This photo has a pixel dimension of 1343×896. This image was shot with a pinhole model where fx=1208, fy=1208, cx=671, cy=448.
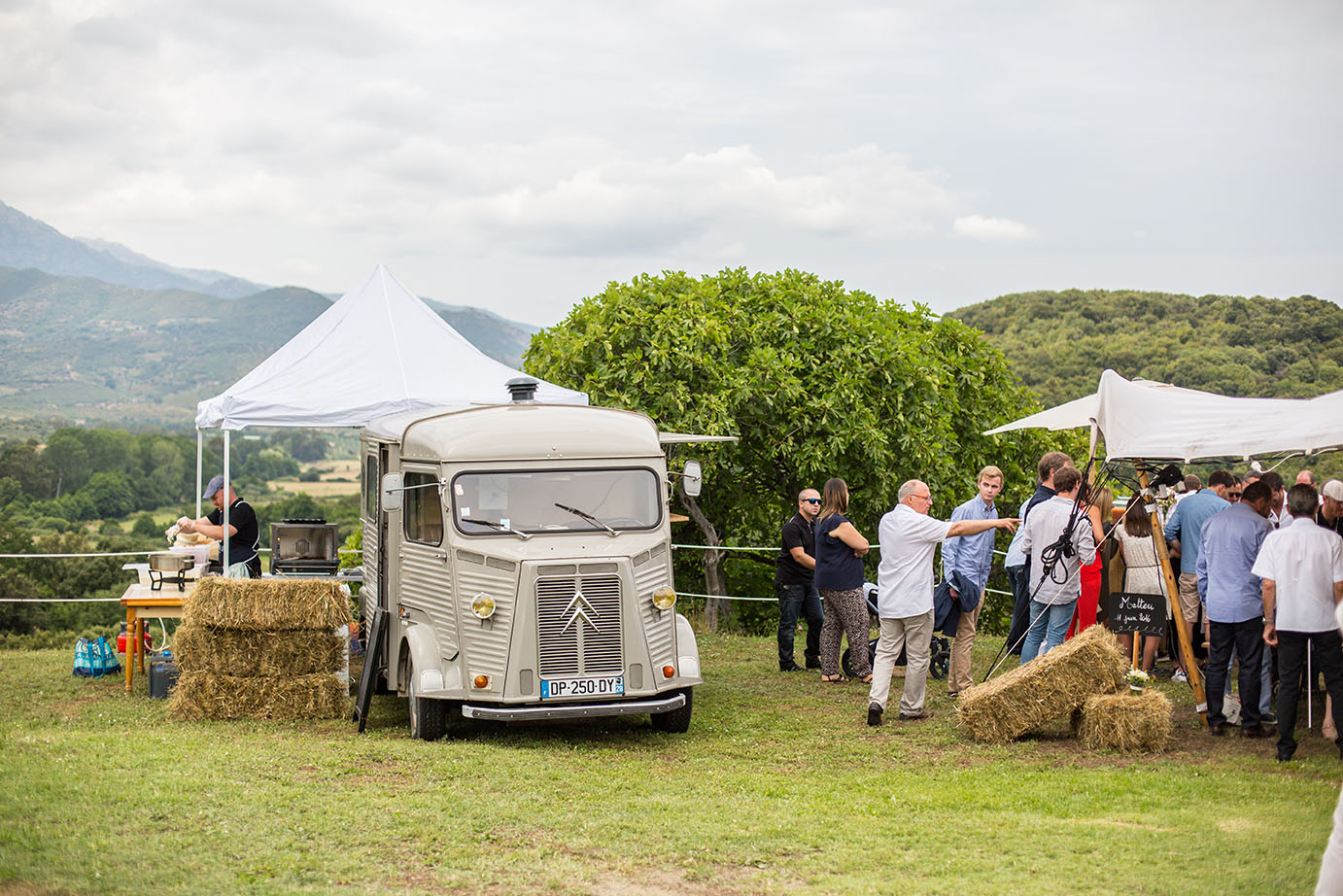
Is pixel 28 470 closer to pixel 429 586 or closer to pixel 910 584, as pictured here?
pixel 429 586

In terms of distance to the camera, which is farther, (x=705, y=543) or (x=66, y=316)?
(x=66, y=316)

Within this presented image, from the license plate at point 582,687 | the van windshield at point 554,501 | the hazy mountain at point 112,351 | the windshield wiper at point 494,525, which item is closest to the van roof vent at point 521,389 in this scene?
the van windshield at point 554,501

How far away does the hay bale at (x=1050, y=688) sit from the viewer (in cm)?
900

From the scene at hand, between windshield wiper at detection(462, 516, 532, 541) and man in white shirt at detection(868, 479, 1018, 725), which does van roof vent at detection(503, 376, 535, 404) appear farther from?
man in white shirt at detection(868, 479, 1018, 725)

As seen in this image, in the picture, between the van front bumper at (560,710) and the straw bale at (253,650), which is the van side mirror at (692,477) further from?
the straw bale at (253,650)

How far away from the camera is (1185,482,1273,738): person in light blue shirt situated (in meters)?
8.79

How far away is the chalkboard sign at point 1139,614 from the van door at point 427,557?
5.62 m

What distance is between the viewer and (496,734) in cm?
979

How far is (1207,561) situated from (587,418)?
16.2 ft

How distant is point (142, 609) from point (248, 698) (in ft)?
7.16

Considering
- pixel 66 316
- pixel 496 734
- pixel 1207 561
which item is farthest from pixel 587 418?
pixel 66 316

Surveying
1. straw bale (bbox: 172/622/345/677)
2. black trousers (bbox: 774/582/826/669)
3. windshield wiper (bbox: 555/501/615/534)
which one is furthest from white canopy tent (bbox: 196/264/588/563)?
windshield wiper (bbox: 555/501/615/534)

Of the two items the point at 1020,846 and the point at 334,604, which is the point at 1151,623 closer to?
the point at 1020,846

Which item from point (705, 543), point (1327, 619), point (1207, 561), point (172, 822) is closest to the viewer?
point (172, 822)
